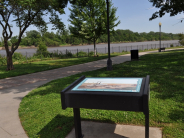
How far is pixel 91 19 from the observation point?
23.3 m

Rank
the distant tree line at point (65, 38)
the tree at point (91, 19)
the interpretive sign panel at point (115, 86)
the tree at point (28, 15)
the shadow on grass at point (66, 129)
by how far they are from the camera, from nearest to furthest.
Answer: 1. the interpretive sign panel at point (115, 86)
2. the shadow on grass at point (66, 129)
3. the tree at point (28, 15)
4. the tree at point (91, 19)
5. the distant tree line at point (65, 38)

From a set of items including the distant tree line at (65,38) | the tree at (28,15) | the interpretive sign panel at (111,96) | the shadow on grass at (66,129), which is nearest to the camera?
the interpretive sign panel at (111,96)

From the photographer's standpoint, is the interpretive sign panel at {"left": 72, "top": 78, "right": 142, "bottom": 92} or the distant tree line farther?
the distant tree line

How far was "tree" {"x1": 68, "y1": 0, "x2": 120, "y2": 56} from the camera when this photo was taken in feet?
76.9

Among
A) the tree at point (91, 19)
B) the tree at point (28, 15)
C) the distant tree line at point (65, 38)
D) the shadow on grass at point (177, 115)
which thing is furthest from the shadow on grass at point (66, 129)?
the distant tree line at point (65, 38)

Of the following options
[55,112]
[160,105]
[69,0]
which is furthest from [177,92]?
[69,0]

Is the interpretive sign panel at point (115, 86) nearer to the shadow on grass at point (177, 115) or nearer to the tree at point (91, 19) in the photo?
the shadow on grass at point (177, 115)

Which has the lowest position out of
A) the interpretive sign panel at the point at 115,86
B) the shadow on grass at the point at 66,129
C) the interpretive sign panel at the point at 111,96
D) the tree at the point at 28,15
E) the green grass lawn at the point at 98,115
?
the shadow on grass at the point at 66,129

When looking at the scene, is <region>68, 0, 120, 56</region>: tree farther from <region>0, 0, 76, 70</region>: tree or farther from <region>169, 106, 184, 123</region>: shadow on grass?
<region>169, 106, 184, 123</region>: shadow on grass

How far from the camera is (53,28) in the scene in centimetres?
1622

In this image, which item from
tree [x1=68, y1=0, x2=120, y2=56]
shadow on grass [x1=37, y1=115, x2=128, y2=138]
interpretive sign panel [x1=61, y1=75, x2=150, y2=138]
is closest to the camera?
interpretive sign panel [x1=61, y1=75, x2=150, y2=138]

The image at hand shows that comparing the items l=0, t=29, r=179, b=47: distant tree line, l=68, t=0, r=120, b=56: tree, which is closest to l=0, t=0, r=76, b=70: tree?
l=68, t=0, r=120, b=56: tree

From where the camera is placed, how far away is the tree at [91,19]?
23.5 m

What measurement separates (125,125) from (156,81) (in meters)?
3.96
